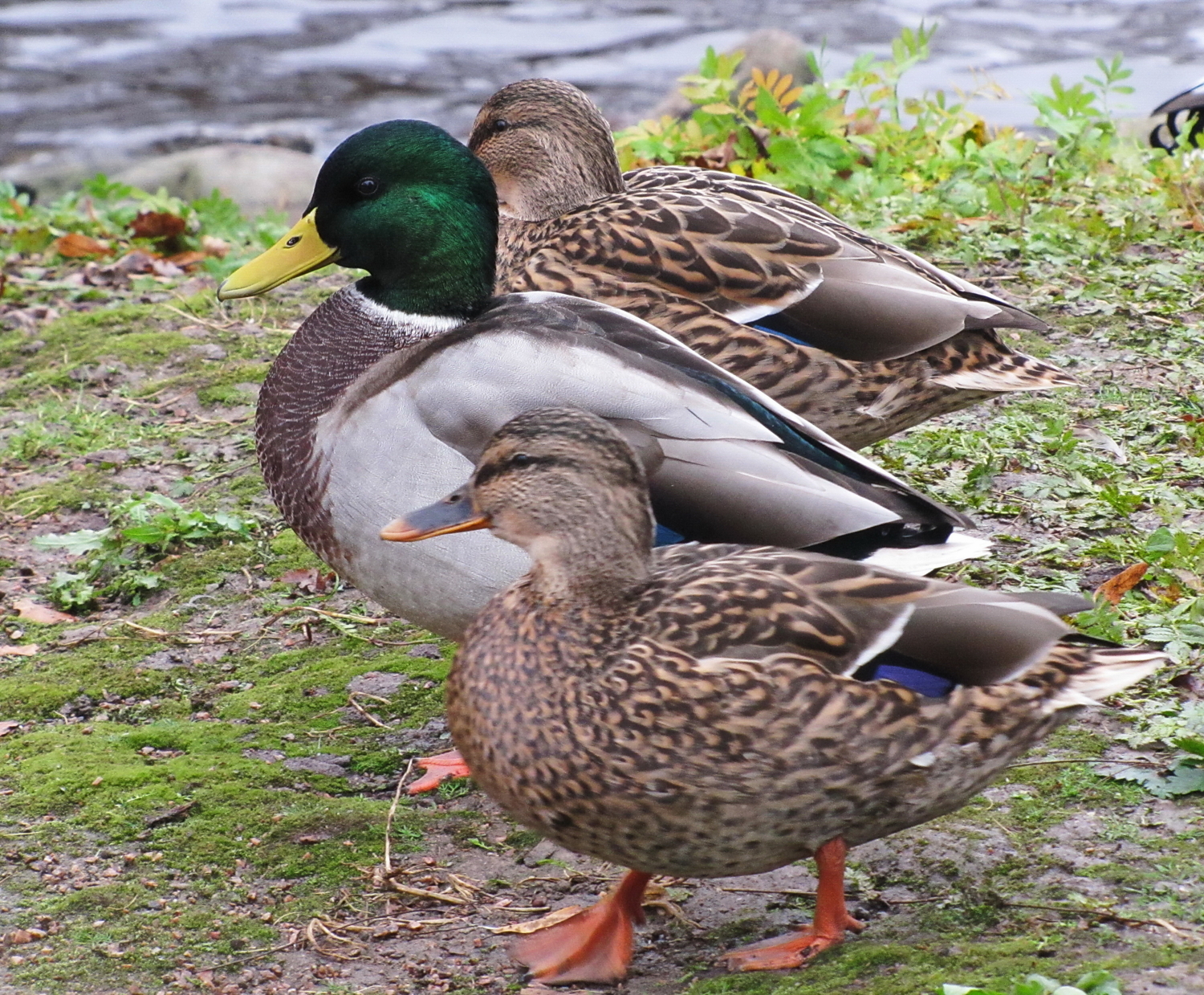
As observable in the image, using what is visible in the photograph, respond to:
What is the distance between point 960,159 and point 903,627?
453 cm

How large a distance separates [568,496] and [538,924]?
2.61 ft

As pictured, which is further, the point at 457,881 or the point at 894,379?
the point at 894,379

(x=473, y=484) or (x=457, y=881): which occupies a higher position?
(x=473, y=484)

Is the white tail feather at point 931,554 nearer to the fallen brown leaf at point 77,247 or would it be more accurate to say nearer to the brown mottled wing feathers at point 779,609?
the brown mottled wing feathers at point 779,609

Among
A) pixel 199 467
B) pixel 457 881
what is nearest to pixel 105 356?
pixel 199 467

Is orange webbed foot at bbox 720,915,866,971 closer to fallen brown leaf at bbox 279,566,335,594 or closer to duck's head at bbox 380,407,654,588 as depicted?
duck's head at bbox 380,407,654,588

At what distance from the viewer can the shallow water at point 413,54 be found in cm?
1141

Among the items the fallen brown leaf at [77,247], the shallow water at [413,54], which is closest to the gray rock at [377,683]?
the fallen brown leaf at [77,247]

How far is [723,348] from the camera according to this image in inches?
159

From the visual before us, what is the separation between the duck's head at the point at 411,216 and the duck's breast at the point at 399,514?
1.61 feet

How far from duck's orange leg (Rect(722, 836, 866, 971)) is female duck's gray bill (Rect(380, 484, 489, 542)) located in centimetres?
82

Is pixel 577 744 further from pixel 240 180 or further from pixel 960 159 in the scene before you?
pixel 240 180

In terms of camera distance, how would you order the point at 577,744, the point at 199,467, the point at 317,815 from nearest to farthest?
1. the point at 577,744
2. the point at 317,815
3. the point at 199,467

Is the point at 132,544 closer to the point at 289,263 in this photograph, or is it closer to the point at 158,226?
the point at 289,263
